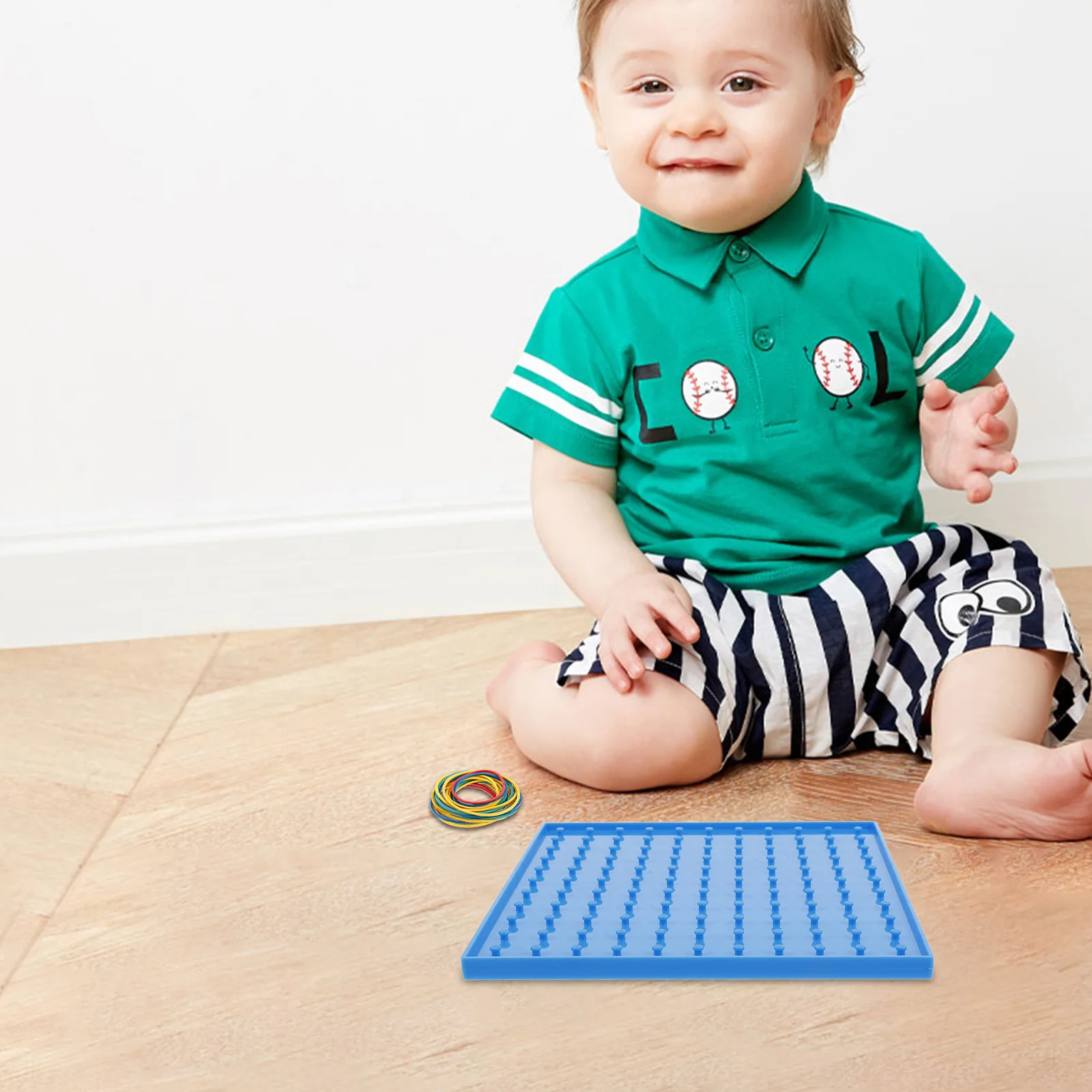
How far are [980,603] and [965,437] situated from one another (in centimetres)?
12

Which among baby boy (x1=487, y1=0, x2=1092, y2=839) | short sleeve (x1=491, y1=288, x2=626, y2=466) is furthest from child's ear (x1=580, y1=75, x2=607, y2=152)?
short sleeve (x1=491, y1=288, x2=626, y2=466)

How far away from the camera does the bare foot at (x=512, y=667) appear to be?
3.38ft

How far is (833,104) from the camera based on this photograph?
0.99m

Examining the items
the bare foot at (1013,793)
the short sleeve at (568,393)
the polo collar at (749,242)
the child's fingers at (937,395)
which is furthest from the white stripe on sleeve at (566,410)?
the bare foot at (1013,793)

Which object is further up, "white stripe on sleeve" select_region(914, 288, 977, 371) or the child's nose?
the child's nose

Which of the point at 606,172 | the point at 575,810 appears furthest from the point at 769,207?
the point at 575,810

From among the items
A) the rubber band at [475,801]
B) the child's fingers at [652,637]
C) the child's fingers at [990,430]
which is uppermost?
the child's fingers at [990,430]

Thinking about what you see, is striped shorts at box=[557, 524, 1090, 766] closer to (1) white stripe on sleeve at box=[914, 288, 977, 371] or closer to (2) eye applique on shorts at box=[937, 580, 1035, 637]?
(2) eye applique on shorts at box=[937, 580, 1035, 637]

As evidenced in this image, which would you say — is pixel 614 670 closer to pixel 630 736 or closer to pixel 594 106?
pixel 630 736

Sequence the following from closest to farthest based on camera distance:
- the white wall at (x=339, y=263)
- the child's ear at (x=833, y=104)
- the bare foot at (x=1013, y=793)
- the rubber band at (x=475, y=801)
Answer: the bare foot at (x=1013, y=793)
the rubber band at (x=475, y=801)
the child's ear at (x=833, y=104)
the white wall at (x=339, y=263)

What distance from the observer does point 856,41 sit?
3.38 feet

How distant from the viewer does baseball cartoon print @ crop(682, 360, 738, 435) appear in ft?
3.23

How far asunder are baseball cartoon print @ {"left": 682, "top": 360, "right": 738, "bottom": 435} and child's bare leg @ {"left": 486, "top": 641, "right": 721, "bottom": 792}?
0.20 meters

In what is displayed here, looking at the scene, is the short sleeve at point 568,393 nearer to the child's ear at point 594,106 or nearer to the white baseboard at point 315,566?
the child's ear at point 594,106
